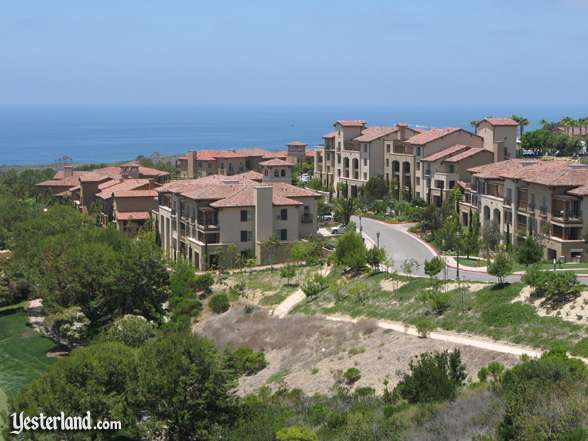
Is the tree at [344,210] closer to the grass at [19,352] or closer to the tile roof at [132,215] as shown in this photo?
the tile roof at [132,215]

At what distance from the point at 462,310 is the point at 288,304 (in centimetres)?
1395

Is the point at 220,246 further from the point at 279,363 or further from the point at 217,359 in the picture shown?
the point at 217,359

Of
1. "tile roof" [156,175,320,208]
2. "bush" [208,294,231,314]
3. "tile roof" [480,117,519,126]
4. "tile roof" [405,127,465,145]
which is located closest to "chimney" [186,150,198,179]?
"tile roof" [405,127,465,145]

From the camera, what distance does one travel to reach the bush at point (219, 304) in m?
56.6

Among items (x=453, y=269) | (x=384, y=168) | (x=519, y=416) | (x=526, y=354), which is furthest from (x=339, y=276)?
(x=384, y=168)

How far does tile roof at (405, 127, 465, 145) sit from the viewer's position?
8562cm

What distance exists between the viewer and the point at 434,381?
32875 millimetres

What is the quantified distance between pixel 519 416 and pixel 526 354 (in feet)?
33.1

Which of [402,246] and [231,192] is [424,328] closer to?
[402,246]

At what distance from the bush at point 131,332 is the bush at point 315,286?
10355 millimetres

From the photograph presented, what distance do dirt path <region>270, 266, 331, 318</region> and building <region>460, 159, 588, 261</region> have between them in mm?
17614

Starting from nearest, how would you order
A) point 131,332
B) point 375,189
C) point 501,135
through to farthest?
point 131,332 < point 501,135 < point 375,189

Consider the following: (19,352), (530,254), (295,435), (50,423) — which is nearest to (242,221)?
(19,352)

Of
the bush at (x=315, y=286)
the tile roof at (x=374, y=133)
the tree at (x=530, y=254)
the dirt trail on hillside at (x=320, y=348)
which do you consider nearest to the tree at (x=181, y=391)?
the dirt trail on hillside at (x=320, y=348)
